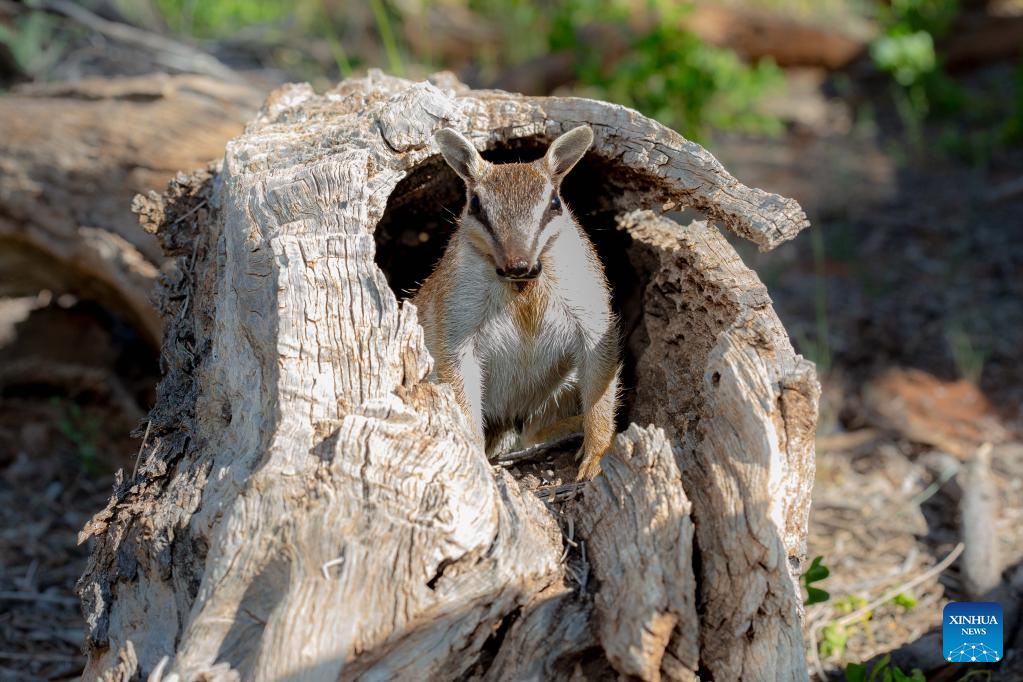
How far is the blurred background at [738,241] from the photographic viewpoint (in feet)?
16.1

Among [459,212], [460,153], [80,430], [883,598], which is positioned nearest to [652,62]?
[459,212]

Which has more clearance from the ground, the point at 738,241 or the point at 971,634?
the point at 738,241

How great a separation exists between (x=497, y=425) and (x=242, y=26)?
22.3 ft

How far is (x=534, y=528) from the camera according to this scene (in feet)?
10.1

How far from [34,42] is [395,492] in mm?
6627

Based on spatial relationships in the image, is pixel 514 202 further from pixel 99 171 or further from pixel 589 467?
pixel 99 171

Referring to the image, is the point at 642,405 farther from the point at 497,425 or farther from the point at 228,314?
the point at 228,314

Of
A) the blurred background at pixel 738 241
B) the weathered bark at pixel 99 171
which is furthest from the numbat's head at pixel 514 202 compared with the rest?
the weathered bark at pixel 99 171

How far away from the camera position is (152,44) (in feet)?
24.4

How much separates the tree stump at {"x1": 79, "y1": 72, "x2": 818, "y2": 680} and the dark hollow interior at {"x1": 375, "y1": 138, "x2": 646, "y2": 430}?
600mm

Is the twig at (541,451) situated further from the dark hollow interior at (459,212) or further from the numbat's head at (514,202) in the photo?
the numbat's head at (514,202)

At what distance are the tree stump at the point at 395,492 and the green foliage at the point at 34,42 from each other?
4.72 meters

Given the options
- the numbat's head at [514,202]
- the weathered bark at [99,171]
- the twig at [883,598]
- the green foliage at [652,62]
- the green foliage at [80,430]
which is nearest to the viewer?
the numbat's head at [514,202]

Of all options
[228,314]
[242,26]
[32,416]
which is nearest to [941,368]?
[228,314]
